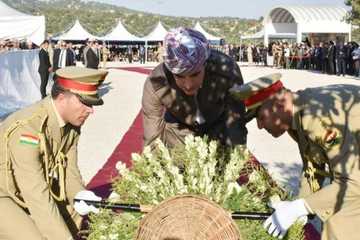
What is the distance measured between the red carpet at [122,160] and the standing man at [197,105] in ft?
1.95

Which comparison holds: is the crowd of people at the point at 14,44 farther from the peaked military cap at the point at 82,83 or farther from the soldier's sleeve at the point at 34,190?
the soldier's sleeve at the point at 34,190

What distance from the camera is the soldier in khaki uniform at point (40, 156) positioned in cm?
364

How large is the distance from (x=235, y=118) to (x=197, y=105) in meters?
0.28

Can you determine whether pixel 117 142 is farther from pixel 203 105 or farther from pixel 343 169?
pixel 343 169

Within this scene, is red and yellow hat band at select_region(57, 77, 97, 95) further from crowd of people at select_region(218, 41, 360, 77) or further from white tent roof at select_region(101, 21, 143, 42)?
white tent roof at select_region(101, 21, 143, 42)

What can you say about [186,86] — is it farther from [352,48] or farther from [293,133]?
[352,48]

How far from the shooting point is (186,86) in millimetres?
3996

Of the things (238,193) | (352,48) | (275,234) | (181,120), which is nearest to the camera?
(275,234)

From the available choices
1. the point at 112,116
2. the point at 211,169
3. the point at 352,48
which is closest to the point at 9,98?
the point at 112,116

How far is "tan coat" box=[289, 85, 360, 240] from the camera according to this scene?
3229 mm

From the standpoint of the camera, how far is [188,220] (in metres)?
3.19

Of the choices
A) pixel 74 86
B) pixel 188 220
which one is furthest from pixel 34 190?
pixel 188 220

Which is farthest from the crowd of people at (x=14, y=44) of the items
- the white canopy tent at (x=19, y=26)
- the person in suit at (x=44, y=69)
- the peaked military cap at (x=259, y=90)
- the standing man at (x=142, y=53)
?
the standing man at (x=142, y=53)

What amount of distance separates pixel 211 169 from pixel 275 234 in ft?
1.82
